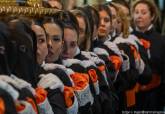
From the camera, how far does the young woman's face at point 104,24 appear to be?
13.9 ft

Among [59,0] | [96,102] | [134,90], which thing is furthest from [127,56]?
[96,102]

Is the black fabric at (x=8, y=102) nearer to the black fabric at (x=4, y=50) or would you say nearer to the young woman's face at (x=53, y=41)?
the black fabric at (x=4, y=50)

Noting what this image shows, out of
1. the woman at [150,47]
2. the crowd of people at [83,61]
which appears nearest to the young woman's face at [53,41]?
the crowd of people at [83,61]

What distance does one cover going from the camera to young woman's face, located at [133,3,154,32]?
4984 mm

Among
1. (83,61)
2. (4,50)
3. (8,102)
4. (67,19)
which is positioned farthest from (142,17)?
(8,102)

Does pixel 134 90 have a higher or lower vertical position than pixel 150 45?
lower

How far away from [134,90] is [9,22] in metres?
2.18

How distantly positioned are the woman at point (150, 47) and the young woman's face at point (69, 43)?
63.7 inches

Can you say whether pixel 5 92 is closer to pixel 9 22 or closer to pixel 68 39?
pixel 9 22

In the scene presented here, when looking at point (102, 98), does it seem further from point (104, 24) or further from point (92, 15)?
point (104, 24)

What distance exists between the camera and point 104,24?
13.9 feet

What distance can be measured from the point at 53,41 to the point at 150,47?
6.76ft

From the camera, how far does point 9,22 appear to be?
8.11 feet

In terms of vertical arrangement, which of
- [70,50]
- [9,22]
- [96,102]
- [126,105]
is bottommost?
[126,105]
